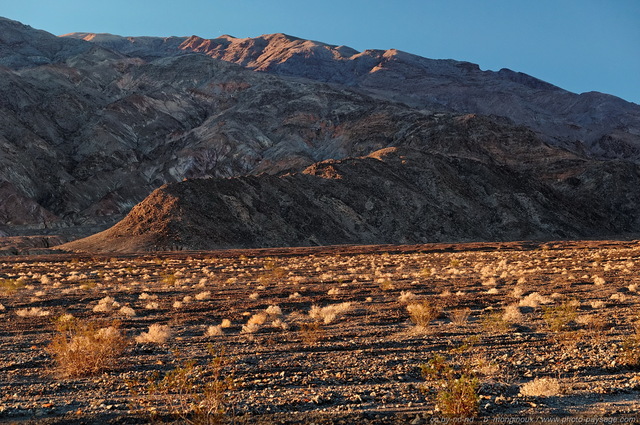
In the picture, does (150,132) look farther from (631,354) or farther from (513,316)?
(631,354)

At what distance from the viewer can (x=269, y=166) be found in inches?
5044

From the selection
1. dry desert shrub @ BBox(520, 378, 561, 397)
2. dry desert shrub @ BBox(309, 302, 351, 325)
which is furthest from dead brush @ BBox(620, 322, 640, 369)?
dry desert shrub @ BBox(309, 302, 351, 325)

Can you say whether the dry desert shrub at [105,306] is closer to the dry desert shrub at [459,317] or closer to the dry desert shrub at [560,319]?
the dry desert shrub at [459,317]

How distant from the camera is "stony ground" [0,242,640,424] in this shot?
317 inches

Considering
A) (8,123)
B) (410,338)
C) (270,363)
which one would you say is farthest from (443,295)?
(8,123)

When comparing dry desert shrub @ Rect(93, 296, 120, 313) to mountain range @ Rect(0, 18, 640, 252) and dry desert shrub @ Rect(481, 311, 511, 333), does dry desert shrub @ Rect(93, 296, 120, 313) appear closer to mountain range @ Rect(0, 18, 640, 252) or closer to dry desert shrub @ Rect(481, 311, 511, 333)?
dry desert shrub @ Rect(481, 311, 511, 333)

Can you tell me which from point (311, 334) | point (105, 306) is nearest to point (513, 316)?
point (311, 334)

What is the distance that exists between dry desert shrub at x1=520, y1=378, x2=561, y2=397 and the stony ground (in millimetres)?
21

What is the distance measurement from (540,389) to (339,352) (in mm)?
4409

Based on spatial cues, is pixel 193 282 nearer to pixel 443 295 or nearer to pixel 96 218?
pixel 443 295

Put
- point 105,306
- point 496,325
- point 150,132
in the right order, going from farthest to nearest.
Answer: point 150,132, point 105,306, point 496,325

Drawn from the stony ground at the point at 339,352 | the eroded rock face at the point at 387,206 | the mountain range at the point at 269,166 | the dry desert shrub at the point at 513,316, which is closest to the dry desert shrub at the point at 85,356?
the stony ground at the point at 339,352

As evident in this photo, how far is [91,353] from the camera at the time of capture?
10.5m

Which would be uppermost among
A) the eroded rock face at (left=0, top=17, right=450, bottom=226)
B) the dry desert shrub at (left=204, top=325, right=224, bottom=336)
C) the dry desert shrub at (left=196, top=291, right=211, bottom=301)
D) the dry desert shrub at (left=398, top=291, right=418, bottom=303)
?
the eroded rock face at (left=0, top=17, right=450, bottom=226)
